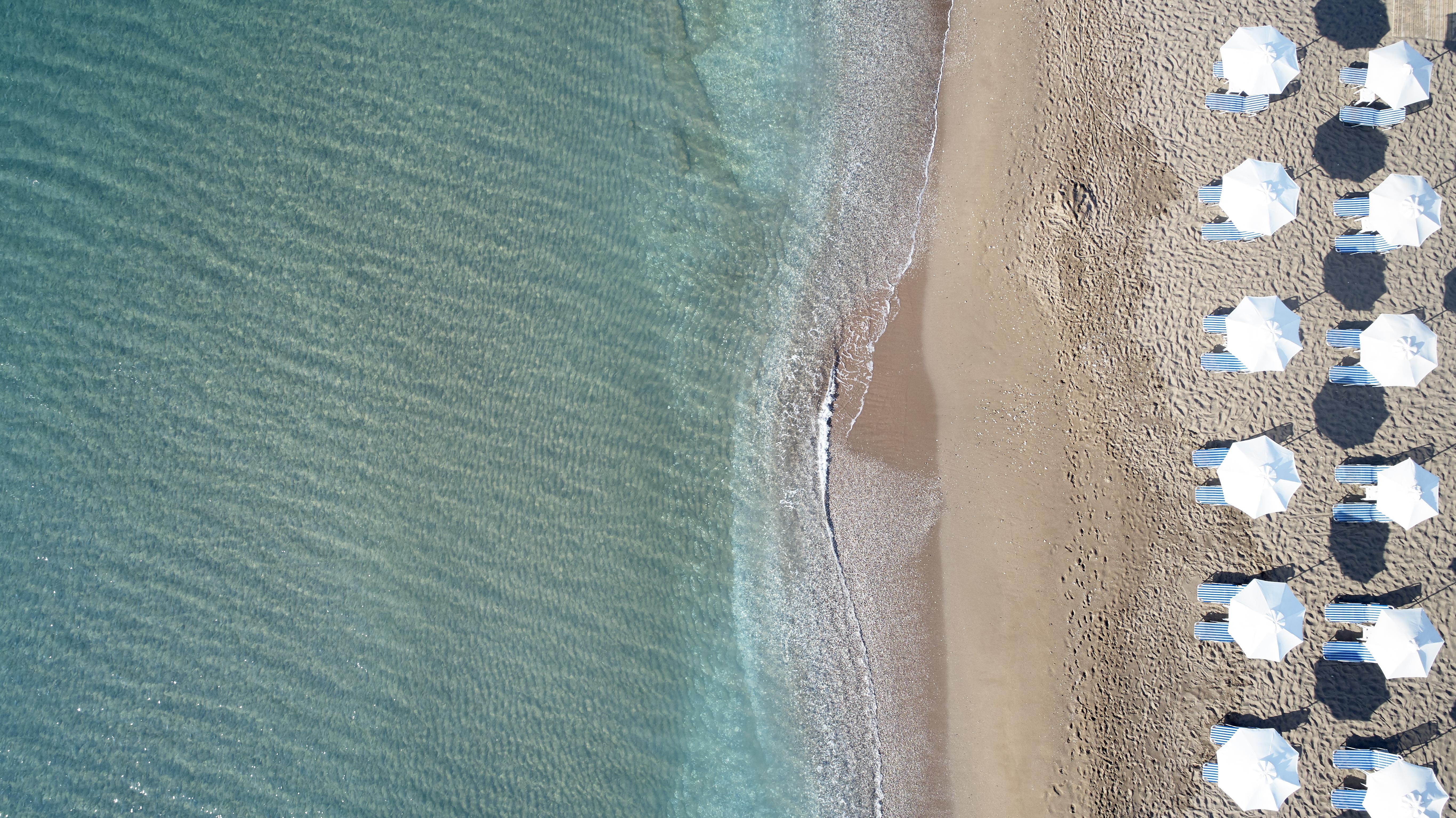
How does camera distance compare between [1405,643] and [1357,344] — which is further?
[1357,344]

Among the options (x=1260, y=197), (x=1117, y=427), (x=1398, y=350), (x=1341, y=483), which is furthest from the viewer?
(x=1117, y=427)

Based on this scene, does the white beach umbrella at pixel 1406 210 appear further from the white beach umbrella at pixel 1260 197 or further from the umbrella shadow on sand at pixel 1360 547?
the umbrella shadow on sand at pixel 1360 547

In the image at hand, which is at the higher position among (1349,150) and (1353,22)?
(1353,22)

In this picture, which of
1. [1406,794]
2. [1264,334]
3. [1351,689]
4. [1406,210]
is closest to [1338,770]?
[1406,794]

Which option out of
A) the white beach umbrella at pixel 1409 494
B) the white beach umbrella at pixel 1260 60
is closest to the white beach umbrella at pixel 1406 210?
the white beach umbrella at pixel 1260 60

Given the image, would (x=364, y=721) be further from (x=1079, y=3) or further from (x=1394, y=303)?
(x=1394, y=303)

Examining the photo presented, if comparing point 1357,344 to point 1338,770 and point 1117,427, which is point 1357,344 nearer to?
point 1117,427
